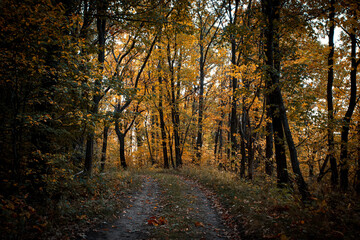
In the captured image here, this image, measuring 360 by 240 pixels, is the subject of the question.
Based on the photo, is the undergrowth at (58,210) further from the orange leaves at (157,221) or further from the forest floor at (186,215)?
A: the orange leaves at (157,221)

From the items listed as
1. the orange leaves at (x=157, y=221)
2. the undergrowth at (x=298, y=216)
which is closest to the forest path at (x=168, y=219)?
the orange leaves at (x=157, y=221)

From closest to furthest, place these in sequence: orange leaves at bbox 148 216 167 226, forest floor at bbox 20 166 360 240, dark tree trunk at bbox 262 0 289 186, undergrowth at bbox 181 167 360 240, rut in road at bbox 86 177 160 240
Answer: undergrowth at bbox 181 167 360 240
forest floor at bbox 20 166 360 240
rut in road at bbox 86 177 160 240
orange leaves at bbox 148 216 167 226
dark tree trunk at bbox 262 0 289 186

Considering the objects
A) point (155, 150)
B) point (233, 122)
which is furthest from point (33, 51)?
point (155, 150)

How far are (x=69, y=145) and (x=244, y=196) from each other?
7.22 meters

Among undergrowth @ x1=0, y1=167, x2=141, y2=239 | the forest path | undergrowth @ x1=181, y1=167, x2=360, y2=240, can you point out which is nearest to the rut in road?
the forest path

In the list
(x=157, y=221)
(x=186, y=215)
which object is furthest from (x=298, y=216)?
(x=157, y=221)

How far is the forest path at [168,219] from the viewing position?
540cm

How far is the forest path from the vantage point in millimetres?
5397

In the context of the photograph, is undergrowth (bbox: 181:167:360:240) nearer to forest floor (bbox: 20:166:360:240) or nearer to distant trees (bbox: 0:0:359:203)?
forest floor (bbox: 20:166:360:240)

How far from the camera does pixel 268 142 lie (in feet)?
39.1

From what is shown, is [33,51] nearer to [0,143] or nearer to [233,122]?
[0,143]

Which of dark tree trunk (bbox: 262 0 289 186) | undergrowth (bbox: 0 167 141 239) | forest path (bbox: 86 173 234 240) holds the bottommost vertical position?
forest path (bbox: 86 173 234 240)

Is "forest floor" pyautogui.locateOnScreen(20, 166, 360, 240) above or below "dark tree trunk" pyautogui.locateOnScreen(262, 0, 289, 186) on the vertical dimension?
below

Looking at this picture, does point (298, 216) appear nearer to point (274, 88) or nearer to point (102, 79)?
point (274, 88)
